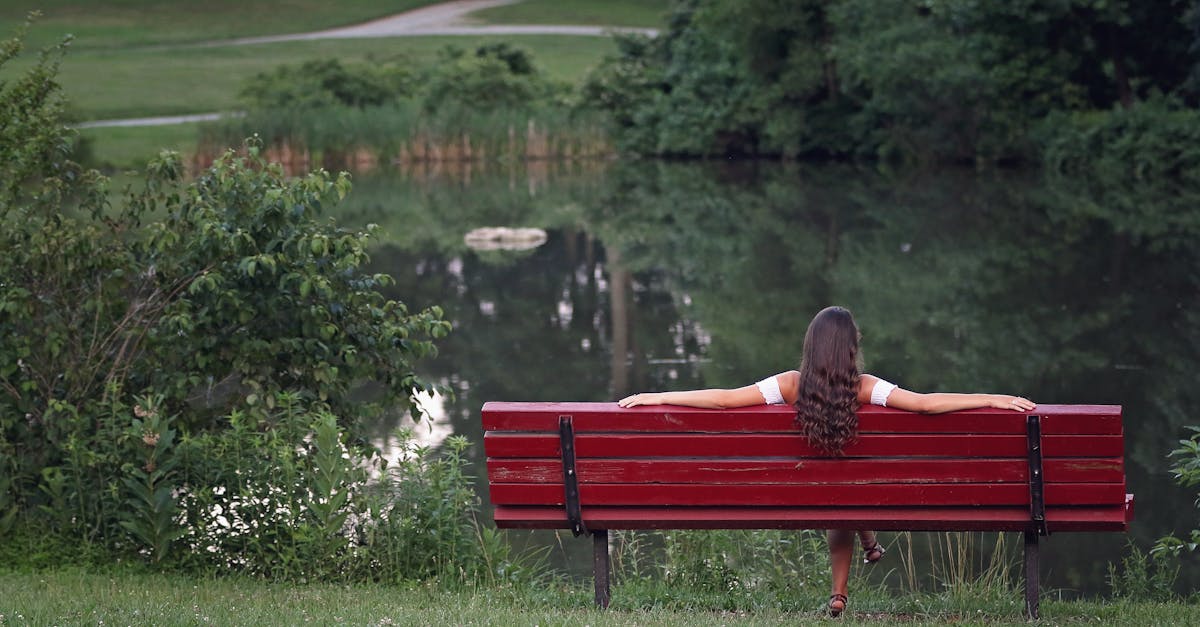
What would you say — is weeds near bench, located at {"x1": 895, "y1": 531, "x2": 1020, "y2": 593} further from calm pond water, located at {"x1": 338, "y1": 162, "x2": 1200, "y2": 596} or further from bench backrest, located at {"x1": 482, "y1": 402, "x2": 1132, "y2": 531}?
bench backrest, located at {"x1": 482, "y1": 402, "x2": 1132, "y2": 531}

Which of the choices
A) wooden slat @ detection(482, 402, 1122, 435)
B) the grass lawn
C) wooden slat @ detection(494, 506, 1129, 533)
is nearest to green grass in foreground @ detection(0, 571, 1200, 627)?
wooden slat @ detection(494, 506, 1129, 533)

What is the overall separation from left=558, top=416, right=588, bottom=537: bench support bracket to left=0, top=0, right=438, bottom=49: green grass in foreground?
65.4 meters

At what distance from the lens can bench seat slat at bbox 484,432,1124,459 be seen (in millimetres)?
5086

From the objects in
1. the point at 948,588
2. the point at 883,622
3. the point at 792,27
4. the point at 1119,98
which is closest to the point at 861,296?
the point at 948,588

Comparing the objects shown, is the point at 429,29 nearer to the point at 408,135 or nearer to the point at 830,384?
the point at 408,135

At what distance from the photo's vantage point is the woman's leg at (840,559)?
5617 millimetres

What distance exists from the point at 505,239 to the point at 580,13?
60.4m

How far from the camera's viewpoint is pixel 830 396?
5.02 meters

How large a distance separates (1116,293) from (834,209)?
12.3 meters

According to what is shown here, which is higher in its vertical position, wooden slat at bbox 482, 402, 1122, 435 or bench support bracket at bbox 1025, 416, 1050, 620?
wooden slat at bbox 482, 402, 1122, 435

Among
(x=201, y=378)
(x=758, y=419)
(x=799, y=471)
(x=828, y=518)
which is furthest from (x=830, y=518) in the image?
(x=201, y=378)

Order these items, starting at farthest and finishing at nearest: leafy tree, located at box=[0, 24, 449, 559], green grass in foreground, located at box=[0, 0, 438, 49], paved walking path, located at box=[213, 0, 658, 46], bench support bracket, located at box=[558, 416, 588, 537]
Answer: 1. paved walking path, located at box=[213, 0, 658, 46]
2. green grass in foreground, located at box=[0, 0, 438, 49]
3. leafy tree, located at box=[0, 24, 449, 559]
4. bench support bracket, located at box=[558, 416, 588, 537]

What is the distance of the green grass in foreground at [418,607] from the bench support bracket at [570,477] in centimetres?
31

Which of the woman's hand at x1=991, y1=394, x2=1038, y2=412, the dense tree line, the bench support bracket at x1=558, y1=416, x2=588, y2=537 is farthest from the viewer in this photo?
the dense tree line
